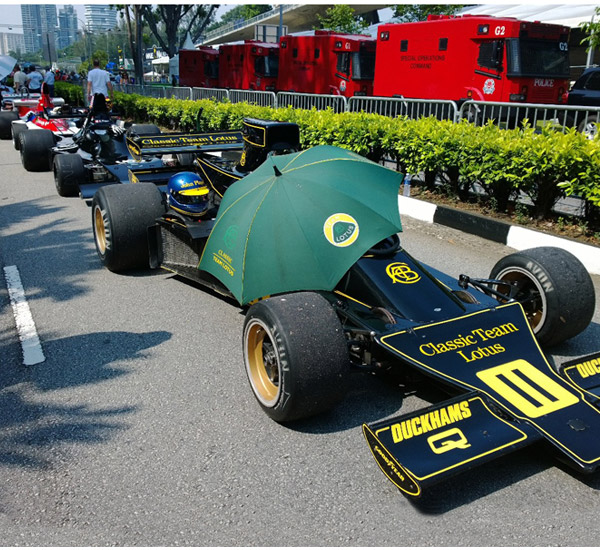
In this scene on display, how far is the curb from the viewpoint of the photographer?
617 centimetres

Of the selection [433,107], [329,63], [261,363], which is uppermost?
[329,63]

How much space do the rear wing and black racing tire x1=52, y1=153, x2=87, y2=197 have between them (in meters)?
1.87

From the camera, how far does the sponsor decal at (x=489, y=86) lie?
1399 centimetres

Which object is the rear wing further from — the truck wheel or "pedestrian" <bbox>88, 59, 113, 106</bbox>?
"pedestrian" <bbox>88, 59, 113, 106</bbox>

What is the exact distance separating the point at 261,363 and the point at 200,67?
30.3m

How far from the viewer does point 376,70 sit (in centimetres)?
1767

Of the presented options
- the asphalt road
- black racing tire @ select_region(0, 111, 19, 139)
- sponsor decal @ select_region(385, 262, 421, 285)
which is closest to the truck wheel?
the asphalt road

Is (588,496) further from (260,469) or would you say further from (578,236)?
(578,236)

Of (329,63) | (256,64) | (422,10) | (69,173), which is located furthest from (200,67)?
(69,173)

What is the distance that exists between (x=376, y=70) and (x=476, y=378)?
Result: 16036 mm

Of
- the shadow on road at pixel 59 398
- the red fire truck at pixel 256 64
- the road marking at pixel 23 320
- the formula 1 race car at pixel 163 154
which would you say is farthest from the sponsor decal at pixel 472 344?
the red fire truck at pixel 256 64

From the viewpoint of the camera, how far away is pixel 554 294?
3.92m

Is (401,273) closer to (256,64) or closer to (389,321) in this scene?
(389,321)

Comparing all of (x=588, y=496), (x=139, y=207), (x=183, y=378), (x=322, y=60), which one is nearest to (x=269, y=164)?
(x=183, y=378)
